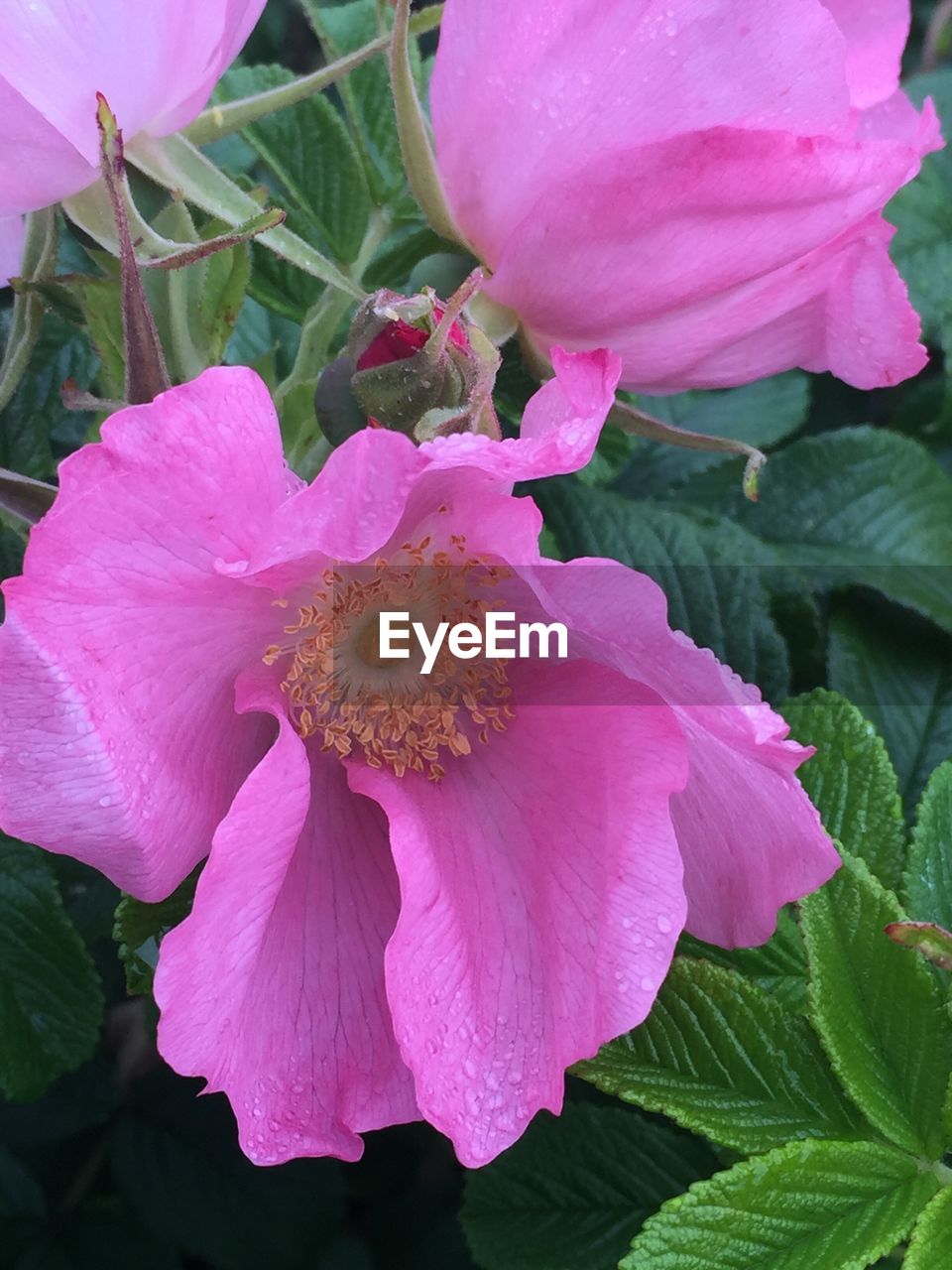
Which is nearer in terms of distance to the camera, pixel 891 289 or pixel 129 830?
pixel 129 830

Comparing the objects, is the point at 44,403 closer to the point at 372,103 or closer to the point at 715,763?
the point at 372,103

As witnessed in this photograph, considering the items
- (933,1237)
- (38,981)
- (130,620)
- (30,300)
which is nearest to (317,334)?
(30,300)

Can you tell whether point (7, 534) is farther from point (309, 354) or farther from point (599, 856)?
point (599, 856)

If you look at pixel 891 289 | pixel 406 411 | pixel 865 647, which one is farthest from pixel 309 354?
pixel 865 647

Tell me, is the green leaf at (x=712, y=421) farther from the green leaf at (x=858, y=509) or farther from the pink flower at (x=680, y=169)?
the pink flower at (x=680, y=169)

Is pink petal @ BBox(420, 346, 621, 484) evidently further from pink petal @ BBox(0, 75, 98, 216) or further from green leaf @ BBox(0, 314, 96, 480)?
green leaf @ BBox(0, 314, 96, 480)
